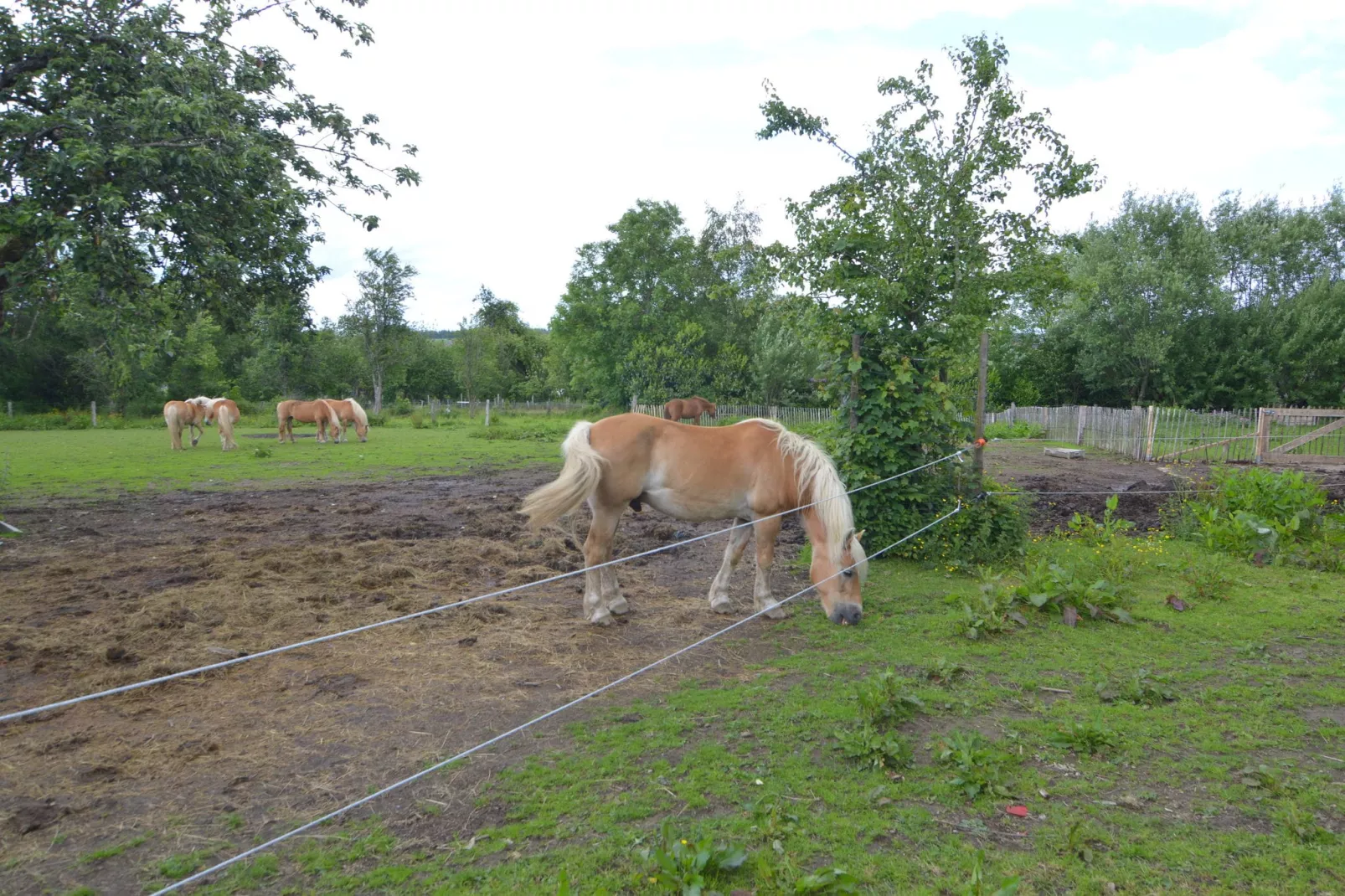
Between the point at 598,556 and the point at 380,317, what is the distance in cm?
5001

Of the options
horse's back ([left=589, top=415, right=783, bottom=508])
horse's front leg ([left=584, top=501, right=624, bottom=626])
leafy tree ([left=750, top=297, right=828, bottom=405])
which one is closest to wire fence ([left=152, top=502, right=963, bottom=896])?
horse's front leg ([left=584, top=501, right=624, bottom=626])

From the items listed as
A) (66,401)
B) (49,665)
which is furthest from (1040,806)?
(66,401)

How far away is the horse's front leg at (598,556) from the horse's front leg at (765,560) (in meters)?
1.18

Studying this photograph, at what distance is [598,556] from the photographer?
238 inches

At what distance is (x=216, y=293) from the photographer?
9.54m

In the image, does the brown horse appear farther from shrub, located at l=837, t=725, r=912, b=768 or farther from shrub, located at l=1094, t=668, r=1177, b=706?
shrub, located at l=837, t=725, r=912, b=768

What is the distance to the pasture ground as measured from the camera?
282 centimetres

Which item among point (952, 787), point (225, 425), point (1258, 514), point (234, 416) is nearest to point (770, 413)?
point (234, 416)

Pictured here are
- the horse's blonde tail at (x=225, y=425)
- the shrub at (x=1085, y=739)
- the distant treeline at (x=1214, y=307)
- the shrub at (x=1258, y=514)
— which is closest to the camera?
the shrub at (x=1085, y=739)

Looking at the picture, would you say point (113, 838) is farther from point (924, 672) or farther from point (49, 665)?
point (924, 672)

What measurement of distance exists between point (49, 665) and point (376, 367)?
1970 inches

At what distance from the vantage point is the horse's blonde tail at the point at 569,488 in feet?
18.2

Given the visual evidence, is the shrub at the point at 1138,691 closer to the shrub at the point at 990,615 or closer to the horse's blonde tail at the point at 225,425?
the shrub at the point at 990,615

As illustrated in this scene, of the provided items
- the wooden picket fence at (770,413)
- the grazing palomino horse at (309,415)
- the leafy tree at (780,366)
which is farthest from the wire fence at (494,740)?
the leafy tree at (780,366)
